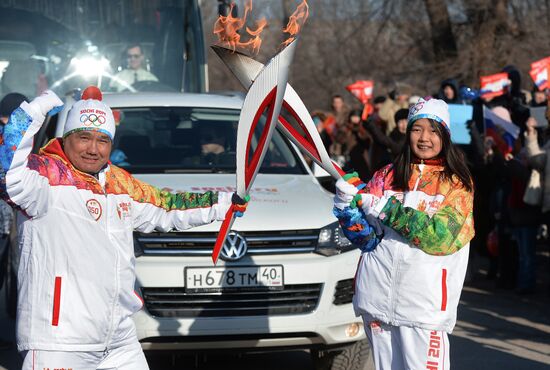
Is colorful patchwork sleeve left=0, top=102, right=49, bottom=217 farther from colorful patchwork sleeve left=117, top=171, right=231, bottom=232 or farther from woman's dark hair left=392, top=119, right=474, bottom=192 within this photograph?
woman's dark hair left=392, top=119, right=474, bottom=192

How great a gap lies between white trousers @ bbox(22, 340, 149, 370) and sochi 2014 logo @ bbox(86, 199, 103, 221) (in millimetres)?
554

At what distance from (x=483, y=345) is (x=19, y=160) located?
470 centimetres

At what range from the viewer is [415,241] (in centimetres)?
447

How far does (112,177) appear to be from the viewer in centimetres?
463

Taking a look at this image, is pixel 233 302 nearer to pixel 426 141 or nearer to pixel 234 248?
pixel 234 248

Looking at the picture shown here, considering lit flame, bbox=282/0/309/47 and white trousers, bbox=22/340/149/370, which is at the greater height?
lit flame, bbox=282/0/309/47

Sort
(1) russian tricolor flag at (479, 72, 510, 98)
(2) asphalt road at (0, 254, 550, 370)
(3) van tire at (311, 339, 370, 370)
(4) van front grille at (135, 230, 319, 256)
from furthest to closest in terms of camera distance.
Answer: (1) russian tricolor flag at (479, 72, 510, 98), (2) asphalt road at (0, 254, 550, 370), (3) van tire at (311, 339, 370, 370), (4) van front grille at (135, 230, 319, 256)

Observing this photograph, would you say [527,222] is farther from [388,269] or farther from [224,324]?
[388,269]

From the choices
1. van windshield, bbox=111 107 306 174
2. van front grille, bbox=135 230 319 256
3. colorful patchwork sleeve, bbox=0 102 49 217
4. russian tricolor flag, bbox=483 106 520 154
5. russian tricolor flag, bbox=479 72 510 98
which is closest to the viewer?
colorful patchwork sleeve, bbox=0 102 49 217

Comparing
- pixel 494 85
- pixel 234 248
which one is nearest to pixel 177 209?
pixel 234 248

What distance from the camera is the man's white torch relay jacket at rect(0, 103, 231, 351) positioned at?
14.0 feet

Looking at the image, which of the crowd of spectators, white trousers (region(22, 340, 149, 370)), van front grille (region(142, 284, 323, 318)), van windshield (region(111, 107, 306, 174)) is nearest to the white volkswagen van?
van front grille (region(142, 284, 323, 318))

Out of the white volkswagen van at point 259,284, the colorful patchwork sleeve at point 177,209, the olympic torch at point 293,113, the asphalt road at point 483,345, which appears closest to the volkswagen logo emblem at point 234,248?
the white volkswagen van at point 259,284

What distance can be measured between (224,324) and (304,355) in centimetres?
167
